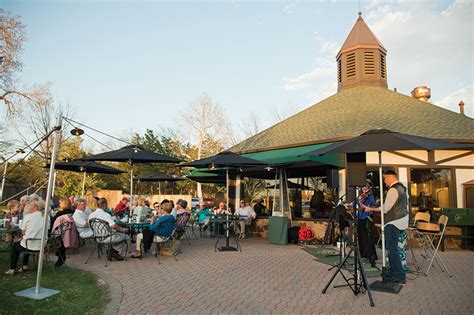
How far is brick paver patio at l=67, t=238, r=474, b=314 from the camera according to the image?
4285mm

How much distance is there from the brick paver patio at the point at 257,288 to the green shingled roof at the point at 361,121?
438cm

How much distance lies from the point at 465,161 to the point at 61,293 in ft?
36.2

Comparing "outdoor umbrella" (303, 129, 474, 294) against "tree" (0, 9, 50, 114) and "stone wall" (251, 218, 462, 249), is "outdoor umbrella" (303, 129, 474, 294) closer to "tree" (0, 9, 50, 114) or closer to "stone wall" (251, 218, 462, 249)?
"stone wall" (251, 218, 462, 249)

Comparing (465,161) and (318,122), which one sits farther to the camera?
(318,122)

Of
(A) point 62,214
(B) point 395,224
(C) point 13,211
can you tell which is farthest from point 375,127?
(C) point 13,211

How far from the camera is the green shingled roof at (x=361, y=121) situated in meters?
10.7

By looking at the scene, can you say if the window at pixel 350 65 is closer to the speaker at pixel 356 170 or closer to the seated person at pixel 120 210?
the seated person at pixel 120 210

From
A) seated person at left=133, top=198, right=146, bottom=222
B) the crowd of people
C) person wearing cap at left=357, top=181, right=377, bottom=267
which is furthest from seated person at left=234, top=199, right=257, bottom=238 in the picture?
person wearing cap at left=357, top=181, right=377, bottom=267

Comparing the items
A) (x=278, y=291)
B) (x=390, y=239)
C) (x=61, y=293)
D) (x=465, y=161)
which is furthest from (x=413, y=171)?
(x=61, y=293)

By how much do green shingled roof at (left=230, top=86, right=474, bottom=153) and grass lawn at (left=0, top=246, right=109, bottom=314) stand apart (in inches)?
315

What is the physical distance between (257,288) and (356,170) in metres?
2.42

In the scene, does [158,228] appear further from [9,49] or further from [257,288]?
[9,49]

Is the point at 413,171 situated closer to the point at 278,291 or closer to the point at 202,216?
the point at 278,291

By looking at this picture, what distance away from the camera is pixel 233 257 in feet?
26.0
